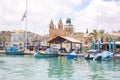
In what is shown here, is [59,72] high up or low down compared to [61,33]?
down

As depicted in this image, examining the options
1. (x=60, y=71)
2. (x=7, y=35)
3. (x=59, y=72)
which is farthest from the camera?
(x=7, y=35)

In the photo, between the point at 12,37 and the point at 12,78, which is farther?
the point at 12,37

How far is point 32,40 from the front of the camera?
162875mm

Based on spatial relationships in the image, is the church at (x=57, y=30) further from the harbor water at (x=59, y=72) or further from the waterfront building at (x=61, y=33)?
the harbor water at (x=59, y=72)

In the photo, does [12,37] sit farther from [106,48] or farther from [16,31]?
[106,48]

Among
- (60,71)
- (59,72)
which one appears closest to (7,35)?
(60,71)

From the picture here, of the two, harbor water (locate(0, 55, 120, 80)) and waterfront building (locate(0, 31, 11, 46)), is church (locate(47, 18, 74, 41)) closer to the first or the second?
waterfront building (locate(0, 31, 11, 46))

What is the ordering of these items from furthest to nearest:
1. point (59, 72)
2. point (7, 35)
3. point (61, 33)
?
point (7, 35) → point (61, 33) → point (59, 72)

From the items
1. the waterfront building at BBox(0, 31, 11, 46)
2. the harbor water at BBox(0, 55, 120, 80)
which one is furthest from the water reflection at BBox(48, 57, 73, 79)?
the waterfront building at BBox(0, 31, 11, 46)

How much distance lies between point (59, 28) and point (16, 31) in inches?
1536

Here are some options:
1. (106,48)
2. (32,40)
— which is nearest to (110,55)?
(106,48)

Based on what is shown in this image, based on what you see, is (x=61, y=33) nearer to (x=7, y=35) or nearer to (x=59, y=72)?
(x=7, y=35)

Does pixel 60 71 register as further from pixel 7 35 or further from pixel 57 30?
pixel 7 35

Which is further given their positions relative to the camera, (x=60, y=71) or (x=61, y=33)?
(x=61, y=33)
